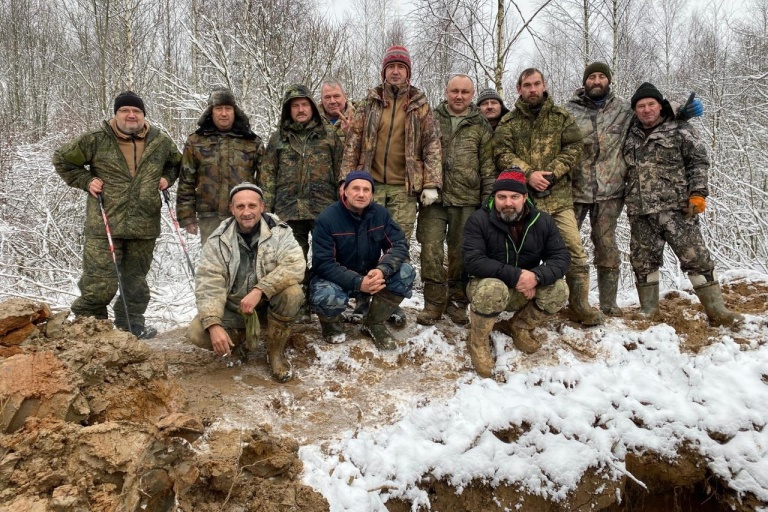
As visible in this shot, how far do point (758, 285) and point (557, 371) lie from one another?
11.4ft

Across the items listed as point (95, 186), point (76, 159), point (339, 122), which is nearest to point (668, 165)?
point (339, 122)

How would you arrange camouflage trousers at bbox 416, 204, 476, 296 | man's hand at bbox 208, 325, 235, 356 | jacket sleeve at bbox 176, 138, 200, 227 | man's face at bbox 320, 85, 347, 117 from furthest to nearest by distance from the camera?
1. man's face at bbox 320, 85, 347, 117
2. camouflage trousers at bbox 416, 204, 476, 296
3. jacket sleeve at bbox 176, 138, 200, 227
4. man's hand at bbox 208, 325, 235, 356

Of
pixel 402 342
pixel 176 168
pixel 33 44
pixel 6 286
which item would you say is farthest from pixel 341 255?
pixel 33 44

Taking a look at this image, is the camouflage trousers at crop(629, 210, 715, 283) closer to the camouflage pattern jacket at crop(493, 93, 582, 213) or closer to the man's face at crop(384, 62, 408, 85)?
the camouflage pattern jacket at crop(493, 93, 582, 213)

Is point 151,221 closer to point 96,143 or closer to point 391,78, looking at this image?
point 96,143

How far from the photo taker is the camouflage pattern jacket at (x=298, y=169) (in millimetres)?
4438

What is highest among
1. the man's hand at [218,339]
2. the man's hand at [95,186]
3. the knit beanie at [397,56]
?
the knit beanie at [397,56]

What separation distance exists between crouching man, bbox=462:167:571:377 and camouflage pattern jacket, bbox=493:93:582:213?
463 millimetres

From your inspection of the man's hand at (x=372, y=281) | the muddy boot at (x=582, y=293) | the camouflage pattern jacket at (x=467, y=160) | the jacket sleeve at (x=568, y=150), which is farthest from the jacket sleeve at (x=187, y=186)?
the muddy boot at (x=582, y=293)

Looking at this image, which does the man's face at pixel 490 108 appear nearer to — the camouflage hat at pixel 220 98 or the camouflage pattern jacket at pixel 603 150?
the camouflage pattern jacket at pixel 603 150

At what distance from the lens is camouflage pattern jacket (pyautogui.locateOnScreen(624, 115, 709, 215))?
423 centimetres

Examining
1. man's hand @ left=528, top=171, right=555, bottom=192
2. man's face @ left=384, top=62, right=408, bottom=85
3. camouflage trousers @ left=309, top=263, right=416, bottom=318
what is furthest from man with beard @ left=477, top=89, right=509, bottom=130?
camouflage trousers @ left=309, top=263, right=416, bottom=318

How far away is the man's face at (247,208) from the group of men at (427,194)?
0.06m

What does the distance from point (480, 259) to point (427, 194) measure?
83 cm
